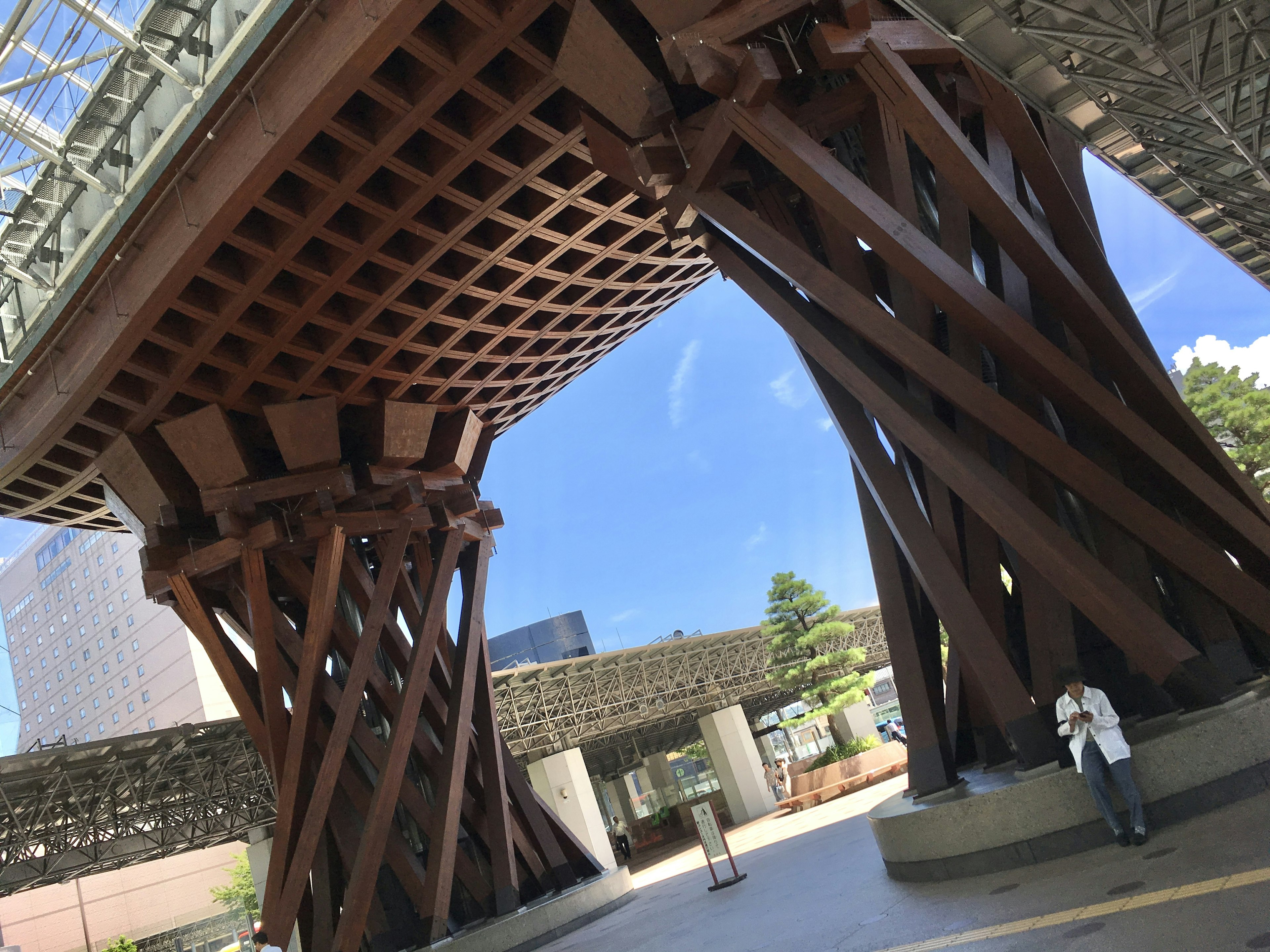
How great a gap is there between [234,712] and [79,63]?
209 ft

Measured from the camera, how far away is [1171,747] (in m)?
5.55

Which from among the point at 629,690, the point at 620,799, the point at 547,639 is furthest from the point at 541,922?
the point at 547,639

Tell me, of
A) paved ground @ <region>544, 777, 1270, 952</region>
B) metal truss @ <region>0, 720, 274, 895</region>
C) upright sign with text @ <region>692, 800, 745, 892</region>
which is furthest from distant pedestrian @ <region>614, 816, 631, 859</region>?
paved ground @ <region>544, 777, 1270, 952</region>

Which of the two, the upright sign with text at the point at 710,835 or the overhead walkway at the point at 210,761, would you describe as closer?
the upright sign with text at the point at 710,835

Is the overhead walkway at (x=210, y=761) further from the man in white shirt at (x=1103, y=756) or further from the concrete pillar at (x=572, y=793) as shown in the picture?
the man in white shirt at (x=1103, y=756)

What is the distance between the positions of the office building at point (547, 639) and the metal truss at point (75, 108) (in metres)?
63.2

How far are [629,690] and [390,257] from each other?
2728cm

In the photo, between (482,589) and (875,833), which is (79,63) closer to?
(482,589)

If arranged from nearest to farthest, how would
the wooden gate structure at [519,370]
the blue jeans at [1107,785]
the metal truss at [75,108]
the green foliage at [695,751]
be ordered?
the blue jeans at [1107,785], the wooden gate structure at [519,370], the metal truss at [75,108], the green foliage at [695,751]

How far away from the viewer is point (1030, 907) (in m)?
4.75

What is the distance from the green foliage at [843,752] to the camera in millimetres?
26734

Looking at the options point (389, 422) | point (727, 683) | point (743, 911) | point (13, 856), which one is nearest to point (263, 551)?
point (389, 422)

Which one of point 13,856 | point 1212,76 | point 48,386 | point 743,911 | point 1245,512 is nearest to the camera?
point 1245,512

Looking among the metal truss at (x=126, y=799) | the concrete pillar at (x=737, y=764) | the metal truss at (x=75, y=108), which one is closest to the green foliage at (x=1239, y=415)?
the concrete pillar at (x=737, y=764)
